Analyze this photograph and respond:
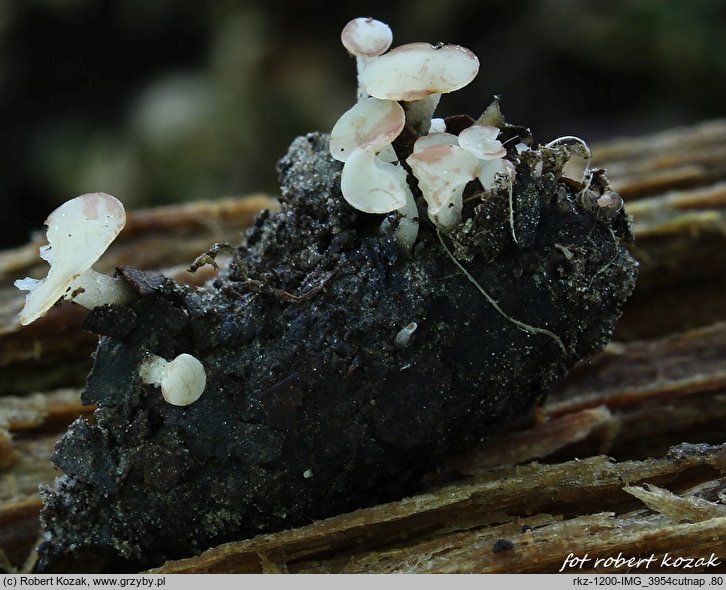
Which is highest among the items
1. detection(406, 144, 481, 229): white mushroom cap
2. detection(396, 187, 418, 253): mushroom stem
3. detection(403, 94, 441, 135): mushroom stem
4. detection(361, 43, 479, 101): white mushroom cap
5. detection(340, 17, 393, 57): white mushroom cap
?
detection(340, 17, 393, 57): white mushroom cap

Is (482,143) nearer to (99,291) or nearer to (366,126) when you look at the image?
(366,126)

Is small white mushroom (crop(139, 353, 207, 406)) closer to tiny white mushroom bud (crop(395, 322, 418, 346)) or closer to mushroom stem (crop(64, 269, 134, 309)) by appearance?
mushroom stem (crop(64, 269, 134, 309))

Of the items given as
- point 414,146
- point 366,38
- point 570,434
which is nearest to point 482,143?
point 414,146

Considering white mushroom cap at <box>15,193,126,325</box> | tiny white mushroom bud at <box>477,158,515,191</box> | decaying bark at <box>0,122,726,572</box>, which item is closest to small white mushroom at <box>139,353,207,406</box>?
white mushroom cap at <box>15,193,126,325</box>

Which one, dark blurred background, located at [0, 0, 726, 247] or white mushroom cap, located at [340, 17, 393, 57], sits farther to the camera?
dark blurred background, located at [0, 0, 726, 247]

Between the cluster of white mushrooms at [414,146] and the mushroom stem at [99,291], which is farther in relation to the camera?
the mushroom stem at [99,291]

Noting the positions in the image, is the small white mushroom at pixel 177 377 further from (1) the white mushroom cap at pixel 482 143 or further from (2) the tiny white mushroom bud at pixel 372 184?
(1) the white mushroom cap at pixel 482 143

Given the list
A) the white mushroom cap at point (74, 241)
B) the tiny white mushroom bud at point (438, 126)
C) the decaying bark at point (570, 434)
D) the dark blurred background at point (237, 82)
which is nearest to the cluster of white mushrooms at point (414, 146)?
the tiny white mushroom bud at point (438, 126)

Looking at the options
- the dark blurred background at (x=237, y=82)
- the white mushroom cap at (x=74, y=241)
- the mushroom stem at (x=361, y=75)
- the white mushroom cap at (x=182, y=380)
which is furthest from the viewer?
the dark blurred background at (x=237, y=82)
